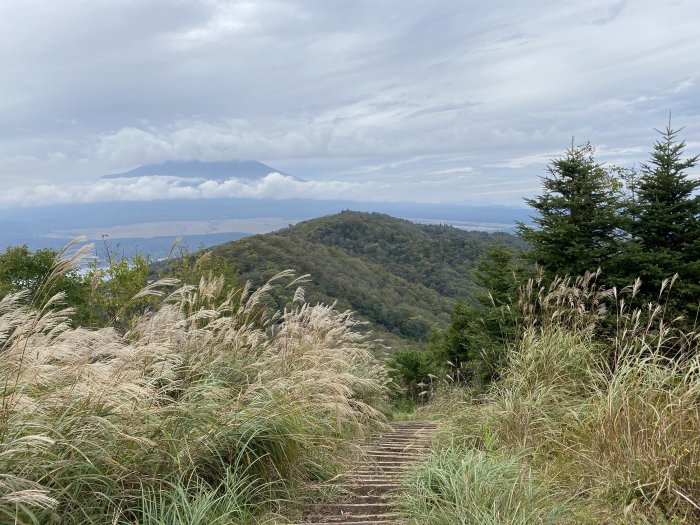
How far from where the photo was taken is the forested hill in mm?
47781

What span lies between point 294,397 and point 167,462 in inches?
53.2

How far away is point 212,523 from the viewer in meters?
2.38

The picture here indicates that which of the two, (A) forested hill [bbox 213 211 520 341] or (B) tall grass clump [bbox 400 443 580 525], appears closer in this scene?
(B) tall grass clump [bbox 400 443 580 525]

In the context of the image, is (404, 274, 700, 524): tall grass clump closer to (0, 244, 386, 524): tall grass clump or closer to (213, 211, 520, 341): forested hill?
(0, 244, 386, 524): tall grass clump

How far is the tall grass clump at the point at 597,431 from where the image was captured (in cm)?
273

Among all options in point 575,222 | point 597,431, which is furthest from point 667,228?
point 597,431

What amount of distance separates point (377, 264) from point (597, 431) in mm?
71116

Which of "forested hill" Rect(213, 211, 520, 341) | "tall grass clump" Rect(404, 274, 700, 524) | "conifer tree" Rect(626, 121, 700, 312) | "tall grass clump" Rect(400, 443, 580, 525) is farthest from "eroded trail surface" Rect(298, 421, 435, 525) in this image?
"forested hill" Rect(213, 211, 520, 341)

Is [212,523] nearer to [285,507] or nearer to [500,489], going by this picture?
[285,507]

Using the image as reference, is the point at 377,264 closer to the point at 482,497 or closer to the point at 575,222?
the point at 575,222

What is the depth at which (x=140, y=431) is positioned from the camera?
2668 millimetres

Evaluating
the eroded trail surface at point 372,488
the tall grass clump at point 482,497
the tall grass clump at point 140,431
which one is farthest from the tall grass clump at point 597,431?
the tall grass clump at point 140,431

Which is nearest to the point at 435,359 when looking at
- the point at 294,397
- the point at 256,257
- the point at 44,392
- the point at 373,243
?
the point at 294,397

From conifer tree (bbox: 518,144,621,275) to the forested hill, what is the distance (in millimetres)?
7253
